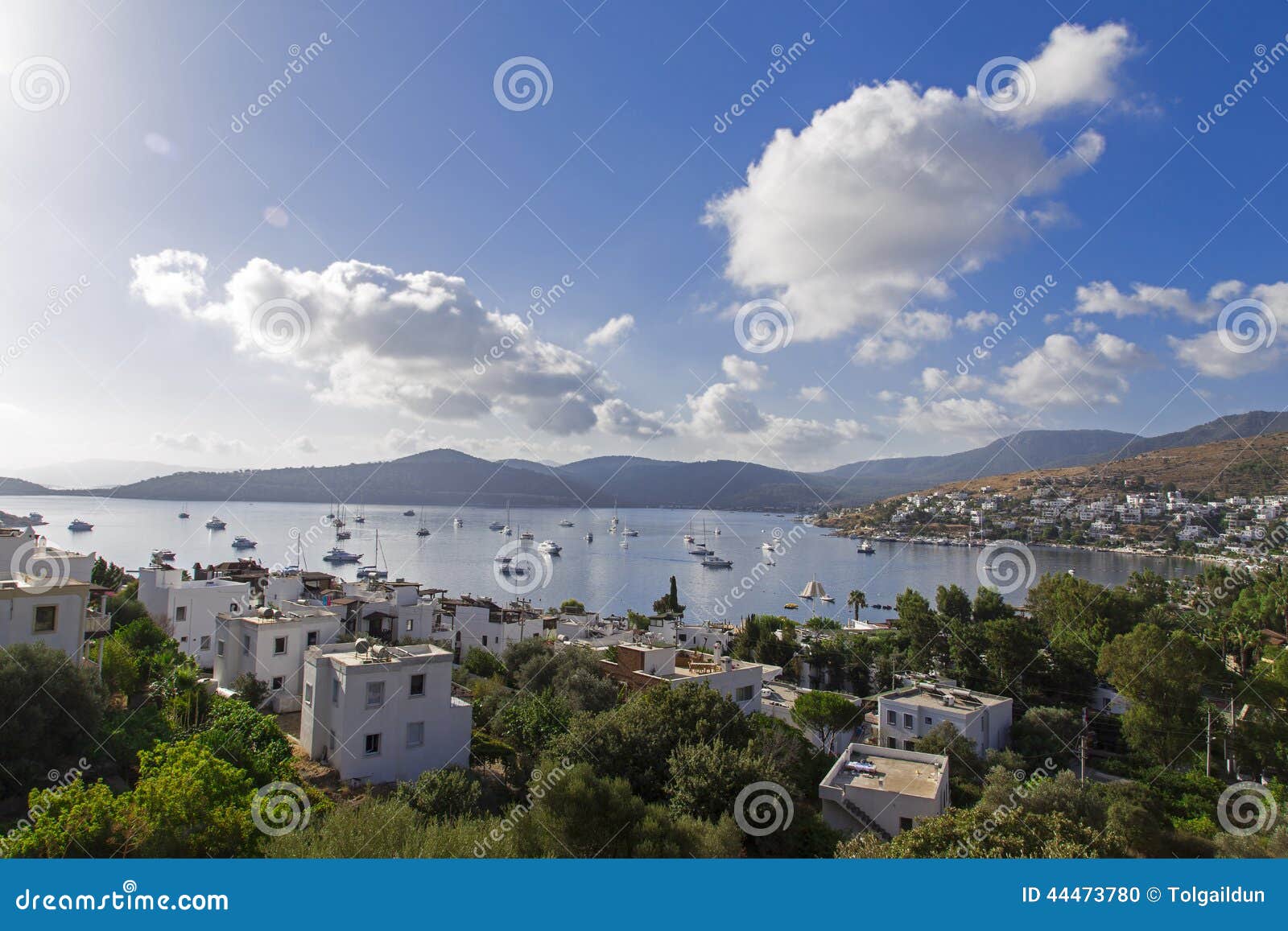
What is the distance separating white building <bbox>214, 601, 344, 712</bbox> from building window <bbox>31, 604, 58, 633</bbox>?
337cm

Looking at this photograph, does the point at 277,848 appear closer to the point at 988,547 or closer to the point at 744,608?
the point at 744,608

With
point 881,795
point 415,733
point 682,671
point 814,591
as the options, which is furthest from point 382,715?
point 814,591

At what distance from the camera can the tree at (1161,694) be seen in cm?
1541

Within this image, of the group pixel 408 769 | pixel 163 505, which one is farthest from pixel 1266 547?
pixel 163 505

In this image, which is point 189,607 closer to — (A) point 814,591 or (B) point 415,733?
(B) point 415,733
